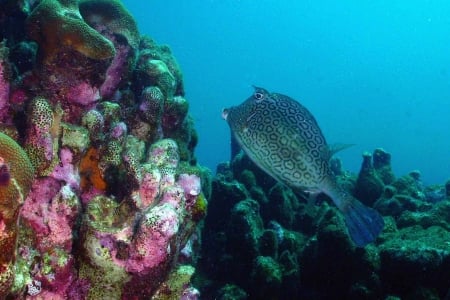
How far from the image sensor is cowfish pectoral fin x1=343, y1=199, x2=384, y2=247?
401 centimetres

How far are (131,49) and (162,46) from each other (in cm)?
211

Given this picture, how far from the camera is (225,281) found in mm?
4992

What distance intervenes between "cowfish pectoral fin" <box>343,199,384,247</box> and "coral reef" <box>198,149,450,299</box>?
49cm

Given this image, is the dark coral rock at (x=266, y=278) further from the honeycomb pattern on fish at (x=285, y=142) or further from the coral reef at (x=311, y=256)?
the honeycomb pattern on fish at (x=285, y=142)

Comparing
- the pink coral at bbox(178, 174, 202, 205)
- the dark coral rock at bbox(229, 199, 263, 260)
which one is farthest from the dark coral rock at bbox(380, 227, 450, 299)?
the pink coral at bbox(178, 174, 202, 205)

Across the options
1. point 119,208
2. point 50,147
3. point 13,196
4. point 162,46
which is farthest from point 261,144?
point 162,46

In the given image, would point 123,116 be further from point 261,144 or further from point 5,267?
point 5,267

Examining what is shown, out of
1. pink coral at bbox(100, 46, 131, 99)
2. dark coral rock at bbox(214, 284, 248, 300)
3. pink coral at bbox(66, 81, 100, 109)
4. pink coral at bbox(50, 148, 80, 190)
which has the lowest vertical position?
dark coral rock at bbox(214, 284, 248, 300)

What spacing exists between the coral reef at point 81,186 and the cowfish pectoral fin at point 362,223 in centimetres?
167

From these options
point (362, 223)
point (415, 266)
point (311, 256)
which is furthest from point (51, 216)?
point (415, 266)

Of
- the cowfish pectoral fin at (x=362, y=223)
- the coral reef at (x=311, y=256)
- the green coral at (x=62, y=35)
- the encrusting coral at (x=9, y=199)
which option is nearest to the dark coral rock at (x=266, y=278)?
the coral reef at (x=311, y=256)

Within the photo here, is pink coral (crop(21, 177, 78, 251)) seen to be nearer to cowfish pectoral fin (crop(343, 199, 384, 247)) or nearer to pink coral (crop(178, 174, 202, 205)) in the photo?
pink coral (crop(178, 174, 202, 205))

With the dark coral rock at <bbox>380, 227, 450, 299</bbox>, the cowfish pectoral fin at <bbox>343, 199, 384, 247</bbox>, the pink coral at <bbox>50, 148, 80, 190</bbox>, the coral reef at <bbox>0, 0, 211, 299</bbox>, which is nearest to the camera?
the coral reef at <bbox>0, 0, 211, 299</bbox>

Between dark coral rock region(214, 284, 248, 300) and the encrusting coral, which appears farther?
dark coral rock region(214, 284, 248, 300)
